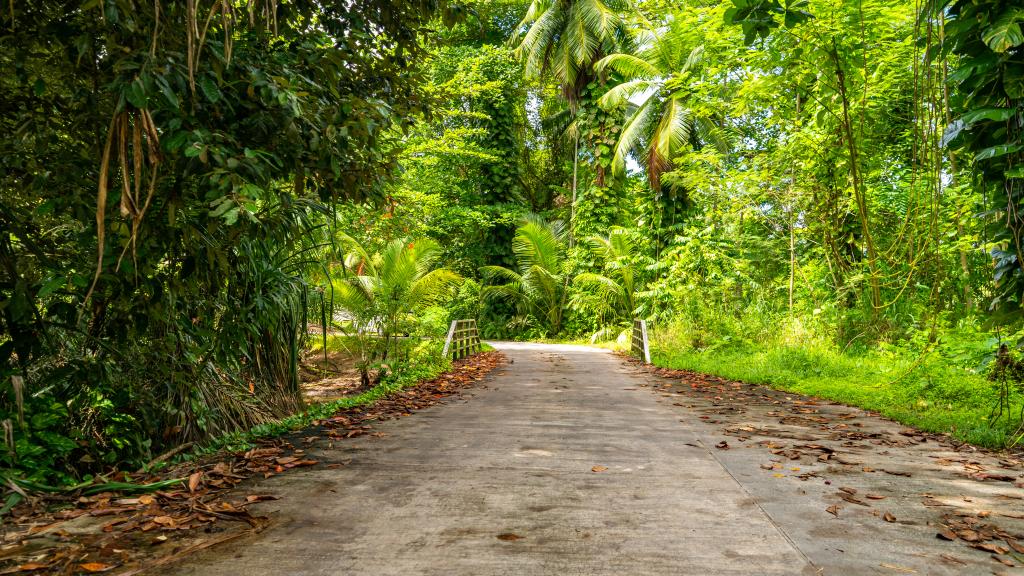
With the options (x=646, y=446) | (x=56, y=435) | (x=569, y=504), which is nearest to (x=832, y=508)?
(x=569, y=504)

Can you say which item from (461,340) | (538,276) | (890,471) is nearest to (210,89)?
(890,471)

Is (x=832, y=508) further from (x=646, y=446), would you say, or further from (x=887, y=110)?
(x=887, y=110)

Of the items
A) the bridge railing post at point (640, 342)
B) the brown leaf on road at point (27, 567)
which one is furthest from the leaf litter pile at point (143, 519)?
the bridge railing post at point (640, 342)

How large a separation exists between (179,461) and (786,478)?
12.7 feet

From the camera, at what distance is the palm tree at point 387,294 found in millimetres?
8969

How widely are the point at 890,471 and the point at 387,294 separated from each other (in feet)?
23.1

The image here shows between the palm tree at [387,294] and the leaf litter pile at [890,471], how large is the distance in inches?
192

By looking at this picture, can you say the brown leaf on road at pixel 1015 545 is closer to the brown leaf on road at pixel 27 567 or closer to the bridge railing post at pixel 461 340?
the brown leaf on road at pixel 27 567

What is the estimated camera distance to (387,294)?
9.20 m

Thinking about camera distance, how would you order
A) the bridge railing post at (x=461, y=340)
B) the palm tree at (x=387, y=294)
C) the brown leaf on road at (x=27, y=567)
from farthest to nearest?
the bridge railing post at (x=461, y=340) < the palm tree at (x=387, y=294) < the brown leaf on road at (x=27, y=567)

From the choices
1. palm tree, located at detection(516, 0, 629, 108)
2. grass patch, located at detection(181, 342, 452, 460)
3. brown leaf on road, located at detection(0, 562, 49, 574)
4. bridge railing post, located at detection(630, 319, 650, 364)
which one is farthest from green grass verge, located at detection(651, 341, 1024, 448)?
palm tree, located at detection(516, 0, 629, 108)

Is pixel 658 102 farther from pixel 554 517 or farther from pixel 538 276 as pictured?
pixel 554 517

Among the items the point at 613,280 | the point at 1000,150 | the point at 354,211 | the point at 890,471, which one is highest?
the point at 354,211

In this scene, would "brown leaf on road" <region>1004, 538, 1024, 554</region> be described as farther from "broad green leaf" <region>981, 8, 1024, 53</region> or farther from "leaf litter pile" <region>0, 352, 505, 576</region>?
"leaf litter pile" <region>0, 352, 505, 576</region>
